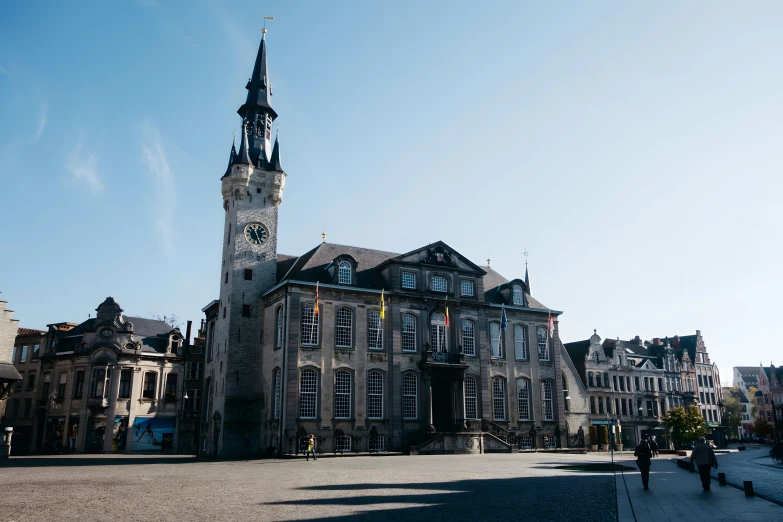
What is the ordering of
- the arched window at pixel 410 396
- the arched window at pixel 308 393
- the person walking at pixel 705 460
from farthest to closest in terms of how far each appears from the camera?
1. the arched window at pixel 410 396
2. the arched window at pixel 308 393
3. the person walking at pixel 705 460

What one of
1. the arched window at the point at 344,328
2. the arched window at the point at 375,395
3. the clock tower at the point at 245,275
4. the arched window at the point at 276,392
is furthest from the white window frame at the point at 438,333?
the clock tower at the point at 245,275

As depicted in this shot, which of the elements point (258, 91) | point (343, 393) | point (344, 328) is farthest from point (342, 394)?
point (258, 91)

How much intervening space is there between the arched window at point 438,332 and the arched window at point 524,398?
808 cm

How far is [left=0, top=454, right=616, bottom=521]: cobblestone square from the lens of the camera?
13.8 metres

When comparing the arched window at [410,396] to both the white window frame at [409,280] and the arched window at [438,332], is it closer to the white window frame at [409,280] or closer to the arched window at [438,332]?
the arched window at [438,332]

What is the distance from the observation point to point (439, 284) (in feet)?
161

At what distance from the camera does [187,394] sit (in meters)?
60.4

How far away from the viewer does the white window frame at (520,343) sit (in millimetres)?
52000

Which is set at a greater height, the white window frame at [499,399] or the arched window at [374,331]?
the arched window at [374,331]

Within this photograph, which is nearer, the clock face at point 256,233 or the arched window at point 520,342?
the clock face at point 256,233

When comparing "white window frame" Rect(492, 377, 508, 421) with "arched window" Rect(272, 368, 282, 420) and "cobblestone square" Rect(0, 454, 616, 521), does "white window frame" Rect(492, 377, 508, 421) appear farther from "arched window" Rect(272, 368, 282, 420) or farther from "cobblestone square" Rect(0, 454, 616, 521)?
"cobblestone square" Rect(0, 454, 616, 521)

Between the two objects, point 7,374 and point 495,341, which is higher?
point 495,341

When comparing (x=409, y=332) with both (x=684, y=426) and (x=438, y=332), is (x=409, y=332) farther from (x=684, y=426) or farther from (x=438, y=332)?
(x=684, y=426)

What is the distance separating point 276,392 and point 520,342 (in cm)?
2114
